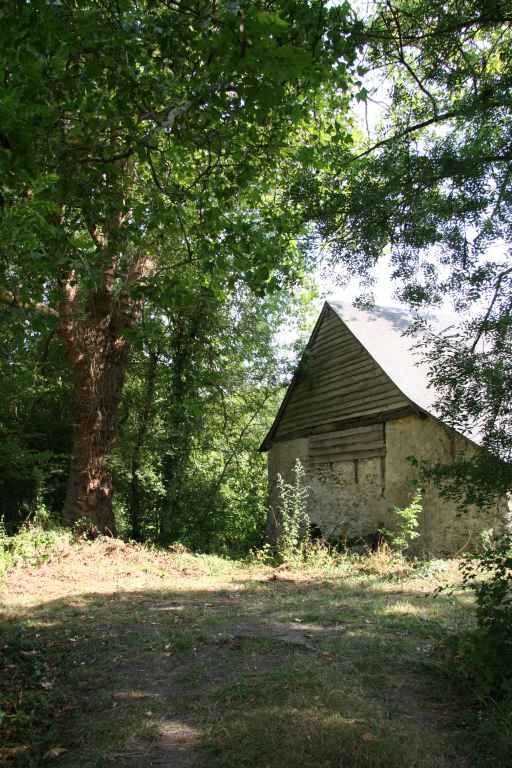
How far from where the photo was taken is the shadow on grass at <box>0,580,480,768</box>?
3.34 metres

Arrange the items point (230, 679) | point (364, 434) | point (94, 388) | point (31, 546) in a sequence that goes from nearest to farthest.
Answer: point (230, 679) → point (31, 546) → point (94, 388) → point (364, 434)

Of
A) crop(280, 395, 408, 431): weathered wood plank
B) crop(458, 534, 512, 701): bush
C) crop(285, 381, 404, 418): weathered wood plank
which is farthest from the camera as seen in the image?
→ crop(285, 381, 404, 418): weathered wood plank

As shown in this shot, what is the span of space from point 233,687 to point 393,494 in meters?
9.24

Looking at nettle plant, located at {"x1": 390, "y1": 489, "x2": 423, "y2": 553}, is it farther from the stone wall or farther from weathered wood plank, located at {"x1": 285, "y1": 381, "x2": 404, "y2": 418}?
weathered wood plank, located at {"x1": 285, "y1": 381, "x2": 404, "y2": 418}

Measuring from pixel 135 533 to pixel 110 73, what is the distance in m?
12.8

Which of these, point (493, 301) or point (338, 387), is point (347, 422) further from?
point (493, 301)

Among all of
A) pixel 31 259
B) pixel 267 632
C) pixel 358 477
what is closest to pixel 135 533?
pixel 358 477

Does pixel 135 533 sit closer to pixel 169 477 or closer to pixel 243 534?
pixel 169 477

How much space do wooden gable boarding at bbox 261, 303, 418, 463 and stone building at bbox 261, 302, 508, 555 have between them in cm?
3

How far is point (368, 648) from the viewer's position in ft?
16.3

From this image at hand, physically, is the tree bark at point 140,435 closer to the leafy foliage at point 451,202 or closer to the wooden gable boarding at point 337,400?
the wooden gable boarding at point 337,400

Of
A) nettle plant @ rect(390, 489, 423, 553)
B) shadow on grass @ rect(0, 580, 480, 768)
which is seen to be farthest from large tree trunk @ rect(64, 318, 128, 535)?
nettle plant @ rect(390, 489, 423, 553)

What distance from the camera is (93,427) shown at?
38.1 feet

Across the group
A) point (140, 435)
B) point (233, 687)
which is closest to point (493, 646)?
point (233, 687)
